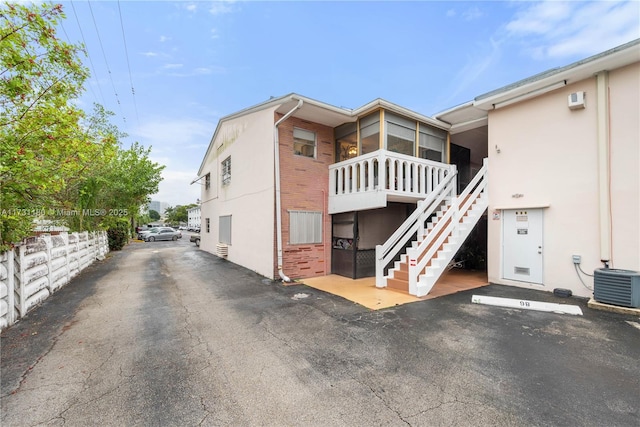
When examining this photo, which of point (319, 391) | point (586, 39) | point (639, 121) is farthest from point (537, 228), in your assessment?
point (319, 391)

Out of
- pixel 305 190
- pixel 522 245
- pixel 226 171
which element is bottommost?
pixel 522 245

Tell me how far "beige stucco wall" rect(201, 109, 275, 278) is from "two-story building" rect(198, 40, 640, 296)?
0.08 metres

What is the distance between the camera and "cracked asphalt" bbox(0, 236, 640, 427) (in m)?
2.33

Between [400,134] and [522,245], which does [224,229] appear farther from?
[522,245]

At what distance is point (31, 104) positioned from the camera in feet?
13.4

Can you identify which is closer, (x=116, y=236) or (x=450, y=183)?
(x=450, y=183)

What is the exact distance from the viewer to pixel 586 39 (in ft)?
21.0

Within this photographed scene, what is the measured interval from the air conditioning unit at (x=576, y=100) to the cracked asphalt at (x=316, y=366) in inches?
169

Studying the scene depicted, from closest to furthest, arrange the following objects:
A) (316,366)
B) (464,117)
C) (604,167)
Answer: (316,366) < (604,167) < (464,117)

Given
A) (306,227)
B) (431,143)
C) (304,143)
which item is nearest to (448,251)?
(431,143)

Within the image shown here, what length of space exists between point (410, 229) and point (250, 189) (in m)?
5.69

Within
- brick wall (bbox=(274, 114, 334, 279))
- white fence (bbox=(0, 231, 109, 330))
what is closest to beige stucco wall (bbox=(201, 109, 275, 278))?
brick wall (bbox=(274, 114, 334, 279))

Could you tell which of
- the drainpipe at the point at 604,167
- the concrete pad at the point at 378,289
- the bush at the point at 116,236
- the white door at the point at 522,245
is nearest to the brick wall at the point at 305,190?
the concrete pad at the point at 378,289

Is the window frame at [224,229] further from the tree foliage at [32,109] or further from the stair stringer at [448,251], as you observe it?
the stair stringer at [448,251]
